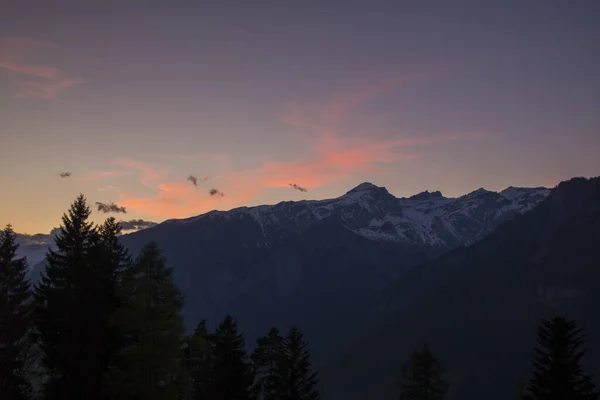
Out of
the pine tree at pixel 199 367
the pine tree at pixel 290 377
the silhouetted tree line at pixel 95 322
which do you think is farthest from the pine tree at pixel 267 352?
the silhouetted tree line at pixel 95 322

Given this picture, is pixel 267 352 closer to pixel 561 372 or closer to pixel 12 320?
pixel 12 320

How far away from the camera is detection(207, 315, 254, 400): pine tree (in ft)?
158

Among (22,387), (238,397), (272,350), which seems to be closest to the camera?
(22,387)

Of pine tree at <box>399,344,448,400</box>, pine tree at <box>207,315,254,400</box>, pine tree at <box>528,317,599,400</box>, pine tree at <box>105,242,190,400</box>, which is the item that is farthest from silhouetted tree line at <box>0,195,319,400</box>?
pine tree at <box>399,344,448,400</box>

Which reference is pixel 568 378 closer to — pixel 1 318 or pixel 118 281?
pixel 118 281

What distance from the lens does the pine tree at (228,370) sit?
48.2m

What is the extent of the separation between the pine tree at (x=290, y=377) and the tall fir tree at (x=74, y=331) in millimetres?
19025

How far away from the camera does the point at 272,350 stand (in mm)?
57906

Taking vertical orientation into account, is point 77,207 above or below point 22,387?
above

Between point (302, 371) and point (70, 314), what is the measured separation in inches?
927

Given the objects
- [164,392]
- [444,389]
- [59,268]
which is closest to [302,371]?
[444,389]

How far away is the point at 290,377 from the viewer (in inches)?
2101

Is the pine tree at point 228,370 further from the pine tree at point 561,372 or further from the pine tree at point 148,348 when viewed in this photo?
the pine tree at point 561,372

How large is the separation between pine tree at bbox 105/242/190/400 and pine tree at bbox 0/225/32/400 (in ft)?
29.0
